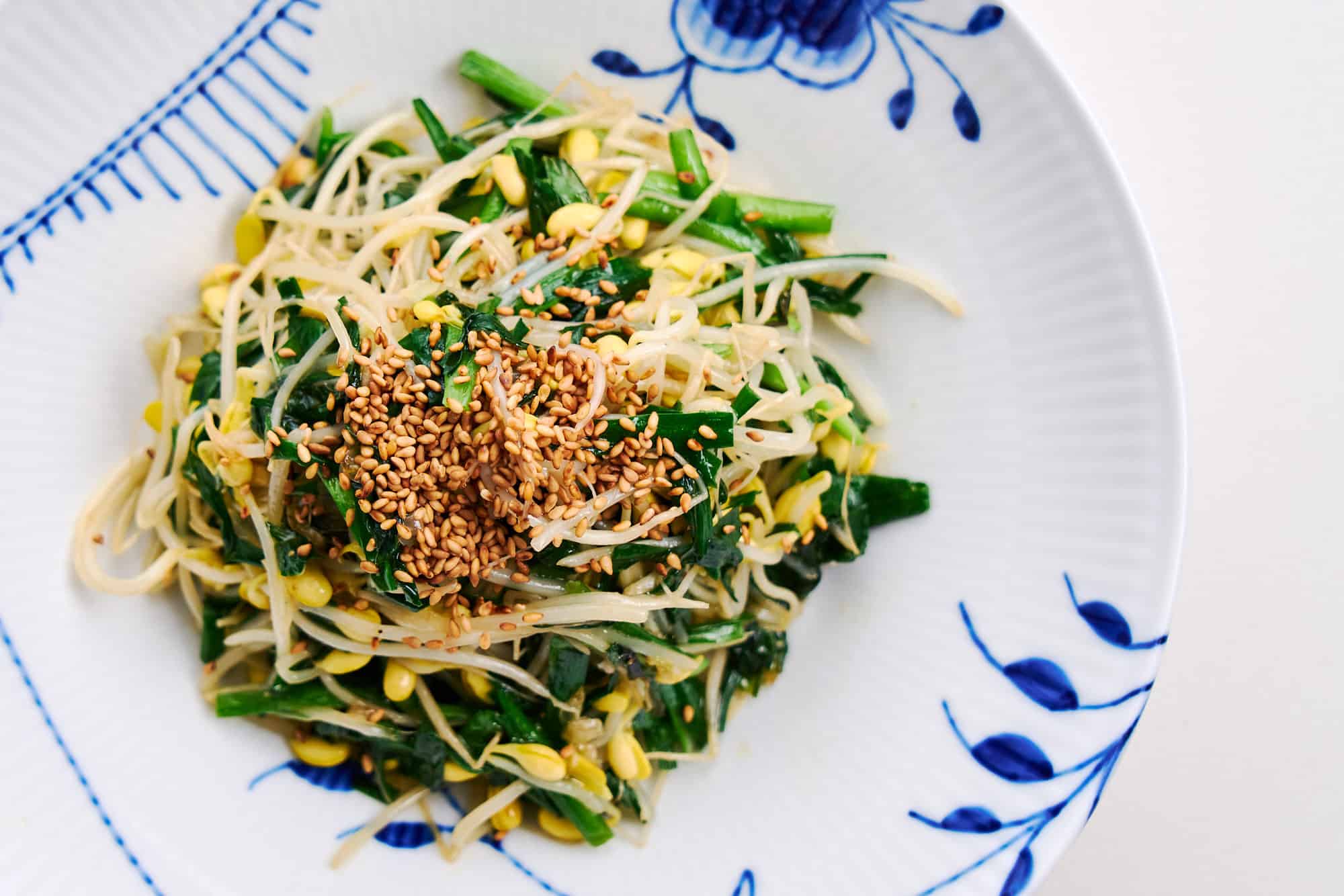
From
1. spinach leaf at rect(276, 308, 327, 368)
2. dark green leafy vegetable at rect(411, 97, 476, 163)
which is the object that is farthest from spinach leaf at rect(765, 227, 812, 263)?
spinach leaf at rect(276, 308, 327, 368)

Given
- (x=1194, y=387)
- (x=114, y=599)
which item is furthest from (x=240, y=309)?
(x=1194, y=387)

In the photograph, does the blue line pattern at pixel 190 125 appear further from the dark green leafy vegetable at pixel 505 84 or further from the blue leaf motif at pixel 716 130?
the blue leaf motif at pixel 716 130

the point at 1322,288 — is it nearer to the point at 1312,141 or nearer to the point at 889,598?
the point at 1312,141

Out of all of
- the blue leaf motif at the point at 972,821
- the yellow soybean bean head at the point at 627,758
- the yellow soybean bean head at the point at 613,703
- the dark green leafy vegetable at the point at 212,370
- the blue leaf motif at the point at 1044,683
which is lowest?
the yellow soybean bean head at the point at 627,758

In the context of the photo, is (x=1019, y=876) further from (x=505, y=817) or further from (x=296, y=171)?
(x=296, y=171)

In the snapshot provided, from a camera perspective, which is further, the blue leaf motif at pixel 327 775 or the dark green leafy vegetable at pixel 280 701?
the blue leaf motif at pixel 327 775

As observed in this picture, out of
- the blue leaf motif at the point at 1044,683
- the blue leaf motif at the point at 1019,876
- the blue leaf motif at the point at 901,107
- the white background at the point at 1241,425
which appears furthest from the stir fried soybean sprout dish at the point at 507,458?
the white background at the point at 1241,425

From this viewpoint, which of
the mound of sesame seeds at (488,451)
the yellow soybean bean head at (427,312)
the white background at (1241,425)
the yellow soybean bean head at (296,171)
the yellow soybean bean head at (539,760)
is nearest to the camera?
the mound of sesame seeds at (488,451)

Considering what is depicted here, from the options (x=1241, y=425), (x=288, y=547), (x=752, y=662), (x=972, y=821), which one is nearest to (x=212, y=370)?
(x=288, y=547)
